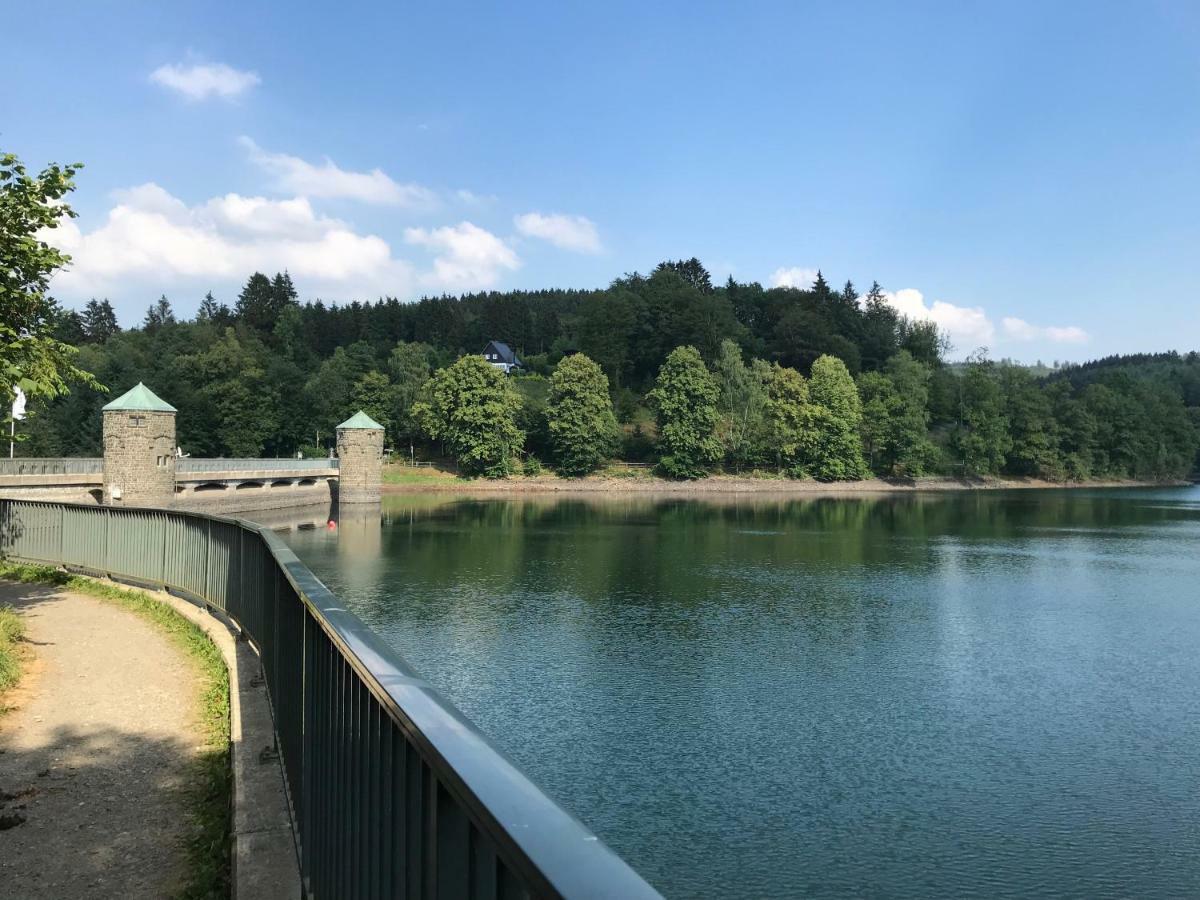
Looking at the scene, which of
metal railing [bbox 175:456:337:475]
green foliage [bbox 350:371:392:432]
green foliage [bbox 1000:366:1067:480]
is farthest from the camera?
green foliage [bbox 1000:366:1067:480]

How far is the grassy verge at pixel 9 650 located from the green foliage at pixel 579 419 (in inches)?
2583

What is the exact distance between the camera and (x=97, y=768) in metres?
5.77

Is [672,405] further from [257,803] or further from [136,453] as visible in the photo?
[257,803]

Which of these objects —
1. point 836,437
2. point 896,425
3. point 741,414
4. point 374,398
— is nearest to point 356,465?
point 374,398

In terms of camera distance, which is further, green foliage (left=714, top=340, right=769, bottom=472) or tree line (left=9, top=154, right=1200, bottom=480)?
green foliage (left=714, top=340, right=769, bottom=472)

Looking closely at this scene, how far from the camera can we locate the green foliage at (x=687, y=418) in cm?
7662

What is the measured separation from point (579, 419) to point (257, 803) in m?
70.8

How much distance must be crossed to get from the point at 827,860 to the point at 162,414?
41.5 m

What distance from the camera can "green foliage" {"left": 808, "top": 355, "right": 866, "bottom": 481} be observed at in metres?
79.0

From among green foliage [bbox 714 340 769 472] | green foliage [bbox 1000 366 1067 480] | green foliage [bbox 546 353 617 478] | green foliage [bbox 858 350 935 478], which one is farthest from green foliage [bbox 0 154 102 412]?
green foliage [bbox 1000 366 1067 480]

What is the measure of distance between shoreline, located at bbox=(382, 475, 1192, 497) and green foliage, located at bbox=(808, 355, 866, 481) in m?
1.15

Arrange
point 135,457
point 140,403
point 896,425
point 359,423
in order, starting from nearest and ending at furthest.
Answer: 1. point 135,457
2. point 140,403
3. point 359,423
4. point 896,425

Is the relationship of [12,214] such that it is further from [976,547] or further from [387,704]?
[976,547]

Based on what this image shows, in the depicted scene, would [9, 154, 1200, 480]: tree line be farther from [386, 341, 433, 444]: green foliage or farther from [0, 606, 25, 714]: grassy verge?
[0, 606, 25, 714]: grassy verge
